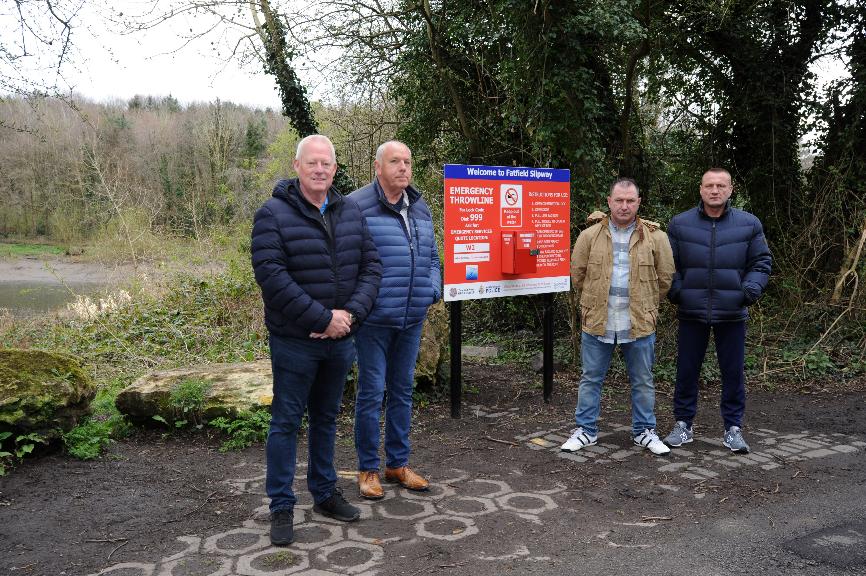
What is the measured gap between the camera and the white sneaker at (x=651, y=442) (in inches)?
198

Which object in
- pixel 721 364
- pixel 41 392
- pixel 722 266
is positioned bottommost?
pixel 41 392

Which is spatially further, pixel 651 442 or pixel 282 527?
pixel 651 442

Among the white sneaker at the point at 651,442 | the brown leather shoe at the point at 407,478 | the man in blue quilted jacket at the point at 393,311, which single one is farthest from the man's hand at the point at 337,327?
the white sneaker at the point at 651,442

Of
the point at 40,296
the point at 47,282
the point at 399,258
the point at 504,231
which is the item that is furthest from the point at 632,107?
the point at 47,282

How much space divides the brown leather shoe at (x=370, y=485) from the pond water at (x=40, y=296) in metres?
11.4

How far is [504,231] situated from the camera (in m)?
6.08

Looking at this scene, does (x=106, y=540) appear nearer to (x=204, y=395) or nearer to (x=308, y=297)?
(x=308, y=297)

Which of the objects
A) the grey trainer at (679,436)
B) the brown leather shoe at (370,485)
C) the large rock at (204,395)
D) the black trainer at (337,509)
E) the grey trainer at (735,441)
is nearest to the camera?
the black trainer at (337,509)

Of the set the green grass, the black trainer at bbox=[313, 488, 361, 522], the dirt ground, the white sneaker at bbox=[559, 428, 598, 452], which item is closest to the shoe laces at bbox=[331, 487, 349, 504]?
the black trainer at bbox=[313, 488, 361, 522]

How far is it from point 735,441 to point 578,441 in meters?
1.13

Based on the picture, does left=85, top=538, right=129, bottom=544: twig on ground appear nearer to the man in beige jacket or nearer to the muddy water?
the man in beige jacket

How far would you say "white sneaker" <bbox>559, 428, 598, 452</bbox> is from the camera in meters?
5.14

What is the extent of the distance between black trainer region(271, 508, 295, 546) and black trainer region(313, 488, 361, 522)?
0.91ft

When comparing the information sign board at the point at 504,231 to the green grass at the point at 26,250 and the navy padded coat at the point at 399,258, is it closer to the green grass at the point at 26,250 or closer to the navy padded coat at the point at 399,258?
the navy padded coat at the point at 399,258
